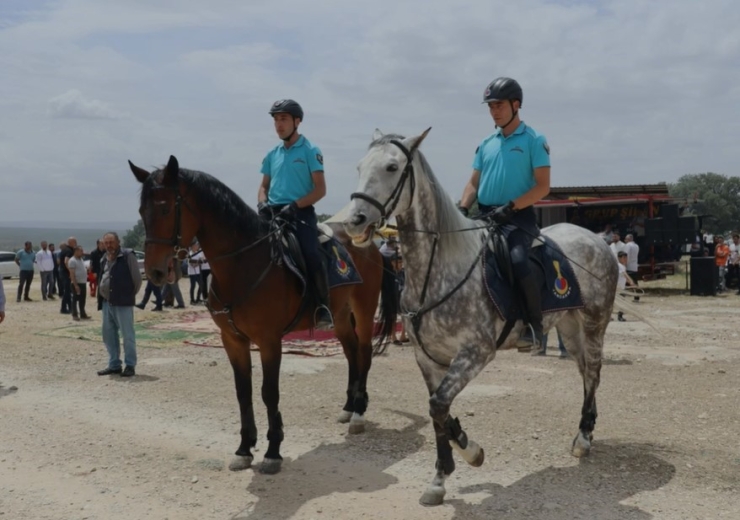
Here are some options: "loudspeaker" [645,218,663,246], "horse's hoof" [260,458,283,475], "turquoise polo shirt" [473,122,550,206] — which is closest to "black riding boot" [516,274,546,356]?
"turquoise polo shirt" [473,122,550,206]

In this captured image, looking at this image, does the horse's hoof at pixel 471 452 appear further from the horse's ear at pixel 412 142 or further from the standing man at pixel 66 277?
the standing man at pixel 66 277

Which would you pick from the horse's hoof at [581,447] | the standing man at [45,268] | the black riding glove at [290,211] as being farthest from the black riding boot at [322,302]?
the standing man at [45,268]

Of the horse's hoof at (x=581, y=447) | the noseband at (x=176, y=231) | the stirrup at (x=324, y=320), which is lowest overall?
the horse's hoof at (x=581, y=447)

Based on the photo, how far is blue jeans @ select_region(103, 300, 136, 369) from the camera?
34.7 feet

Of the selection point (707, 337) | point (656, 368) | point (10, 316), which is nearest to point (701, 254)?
point (707, 337)

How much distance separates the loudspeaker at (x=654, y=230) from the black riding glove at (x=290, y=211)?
19059 millimetres

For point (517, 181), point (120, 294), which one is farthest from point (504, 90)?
point (120, 294)

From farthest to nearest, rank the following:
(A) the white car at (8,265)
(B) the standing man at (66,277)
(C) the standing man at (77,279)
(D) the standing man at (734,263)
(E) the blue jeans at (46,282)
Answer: (A) the white car at (8,265), (E) the blue jeans at (46,282), (D) the standing man at (734,263), (B) the standing man at (66,277), (C) the standing man at (77,279)

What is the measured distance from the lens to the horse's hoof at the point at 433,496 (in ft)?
17.0

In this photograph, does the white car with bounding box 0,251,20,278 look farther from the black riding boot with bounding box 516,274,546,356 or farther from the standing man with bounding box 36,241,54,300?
the black riding boot with bounding box 516,274,546,356

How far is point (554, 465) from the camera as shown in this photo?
601 cm

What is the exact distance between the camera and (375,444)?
22.5ft

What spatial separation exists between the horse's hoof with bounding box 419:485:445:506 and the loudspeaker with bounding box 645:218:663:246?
787 inches

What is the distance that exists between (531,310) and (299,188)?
2556 millimetres
